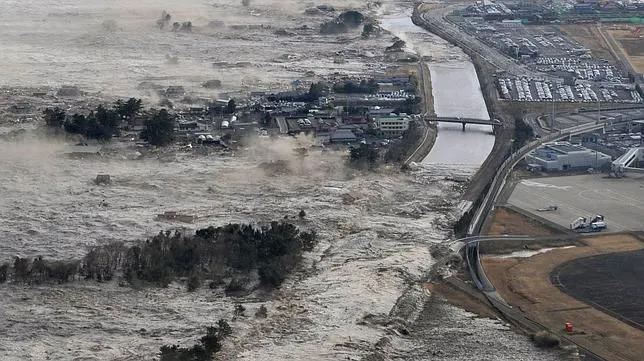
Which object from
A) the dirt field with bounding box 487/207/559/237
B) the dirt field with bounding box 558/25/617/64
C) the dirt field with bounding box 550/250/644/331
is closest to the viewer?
the dirt field with bounding box 550/250/644/331

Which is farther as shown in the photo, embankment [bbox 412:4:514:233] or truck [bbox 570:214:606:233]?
embankment [bbox 412:4:514:233]

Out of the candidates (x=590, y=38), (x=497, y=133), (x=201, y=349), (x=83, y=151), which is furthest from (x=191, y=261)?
(x=590, y=38)

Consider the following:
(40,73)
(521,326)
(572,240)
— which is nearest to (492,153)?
(572,240)

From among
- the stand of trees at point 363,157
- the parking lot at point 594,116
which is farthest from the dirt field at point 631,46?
the stand of trees at point 363,157

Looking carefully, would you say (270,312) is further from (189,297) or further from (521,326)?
(521,326)

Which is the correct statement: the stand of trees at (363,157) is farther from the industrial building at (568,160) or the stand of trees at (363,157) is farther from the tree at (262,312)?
the tree at (262,312)

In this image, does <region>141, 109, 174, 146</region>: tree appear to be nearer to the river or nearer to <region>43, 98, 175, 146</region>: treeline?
<region>43, 98, 175, 146</region>: treeline

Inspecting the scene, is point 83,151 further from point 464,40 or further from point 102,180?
point 464,40

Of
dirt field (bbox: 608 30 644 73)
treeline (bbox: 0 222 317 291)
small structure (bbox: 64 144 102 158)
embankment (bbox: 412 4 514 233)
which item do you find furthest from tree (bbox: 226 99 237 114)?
dirt field (bbox: 608 30 644 73)
